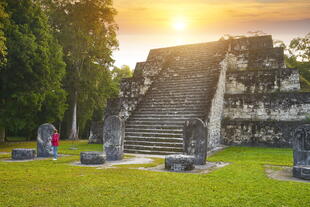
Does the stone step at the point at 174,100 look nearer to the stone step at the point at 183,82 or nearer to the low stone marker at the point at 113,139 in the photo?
the stone step at the point at 183,82

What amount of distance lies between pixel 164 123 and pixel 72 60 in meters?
12.6

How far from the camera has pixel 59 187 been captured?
625cm

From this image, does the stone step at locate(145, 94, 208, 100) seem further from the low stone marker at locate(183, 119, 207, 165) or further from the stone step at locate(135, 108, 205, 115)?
the low stone marker at locate(183, 119, 207, 165)

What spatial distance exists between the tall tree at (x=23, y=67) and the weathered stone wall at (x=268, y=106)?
10.9 metres

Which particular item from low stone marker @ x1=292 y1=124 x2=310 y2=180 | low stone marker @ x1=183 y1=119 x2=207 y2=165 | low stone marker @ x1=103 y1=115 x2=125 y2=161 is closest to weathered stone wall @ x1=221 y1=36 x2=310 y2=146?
low stone marker @ x1=183 y1=119 x2=207 y2=165

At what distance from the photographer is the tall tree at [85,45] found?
2297 cm

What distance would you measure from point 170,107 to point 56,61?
8535mm

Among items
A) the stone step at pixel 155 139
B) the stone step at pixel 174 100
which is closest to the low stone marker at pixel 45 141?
the stone step at pixel 155 139

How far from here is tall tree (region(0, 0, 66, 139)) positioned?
50.8ft

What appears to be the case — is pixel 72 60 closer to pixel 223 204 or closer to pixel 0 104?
pixel 0 104

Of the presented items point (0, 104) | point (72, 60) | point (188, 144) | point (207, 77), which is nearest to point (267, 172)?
point (188, 144)

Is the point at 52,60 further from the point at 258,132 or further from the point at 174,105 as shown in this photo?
the point at 258,132

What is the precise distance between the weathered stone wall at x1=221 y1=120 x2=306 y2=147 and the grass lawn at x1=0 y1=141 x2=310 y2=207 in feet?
20.7

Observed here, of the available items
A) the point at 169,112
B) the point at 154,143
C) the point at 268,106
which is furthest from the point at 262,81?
the point at 154,143
